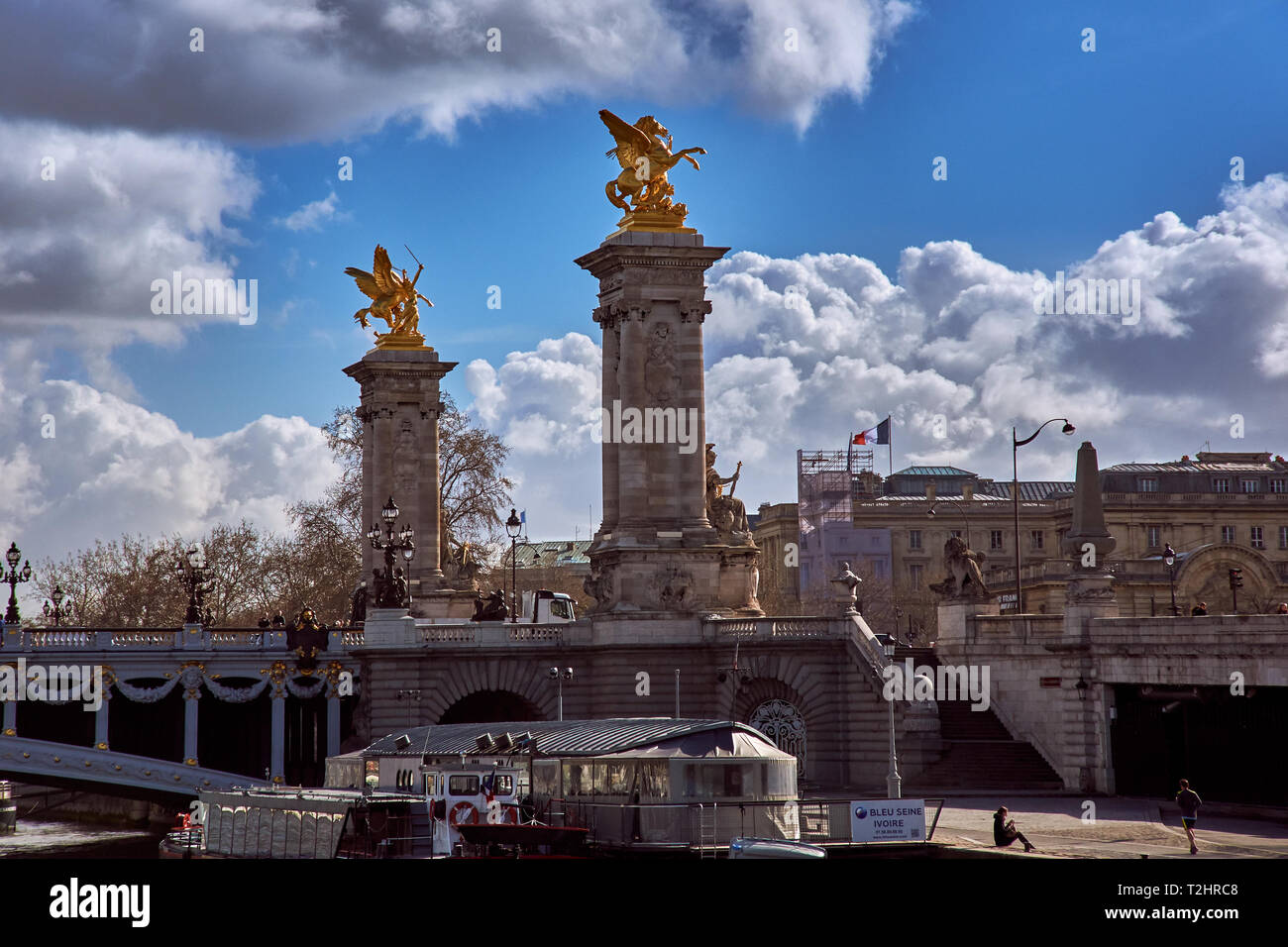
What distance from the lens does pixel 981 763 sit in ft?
221

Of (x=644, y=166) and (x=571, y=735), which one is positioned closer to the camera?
(x=571, y=735)

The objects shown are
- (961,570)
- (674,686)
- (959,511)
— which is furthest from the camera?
(959,511)

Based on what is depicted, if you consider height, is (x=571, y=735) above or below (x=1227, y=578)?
below

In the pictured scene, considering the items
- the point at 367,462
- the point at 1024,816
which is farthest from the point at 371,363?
the point at 1024,816

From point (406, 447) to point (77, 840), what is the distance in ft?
72.0

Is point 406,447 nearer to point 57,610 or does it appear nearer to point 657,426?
point 57,610

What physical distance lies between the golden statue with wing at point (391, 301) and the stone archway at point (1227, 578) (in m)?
38.3

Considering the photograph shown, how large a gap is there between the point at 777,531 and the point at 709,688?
74.3m

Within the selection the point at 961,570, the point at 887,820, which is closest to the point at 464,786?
the point at 887,820

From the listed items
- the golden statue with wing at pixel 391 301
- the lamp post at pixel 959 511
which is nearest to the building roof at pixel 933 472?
the lamp post at pixel 959 511

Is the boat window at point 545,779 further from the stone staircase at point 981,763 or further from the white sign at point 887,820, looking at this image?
the stone staircase at point 981,763

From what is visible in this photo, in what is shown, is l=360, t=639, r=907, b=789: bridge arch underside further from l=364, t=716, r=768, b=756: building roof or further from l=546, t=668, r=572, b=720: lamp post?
l=364, t=716, r=768, b=756: building roof
